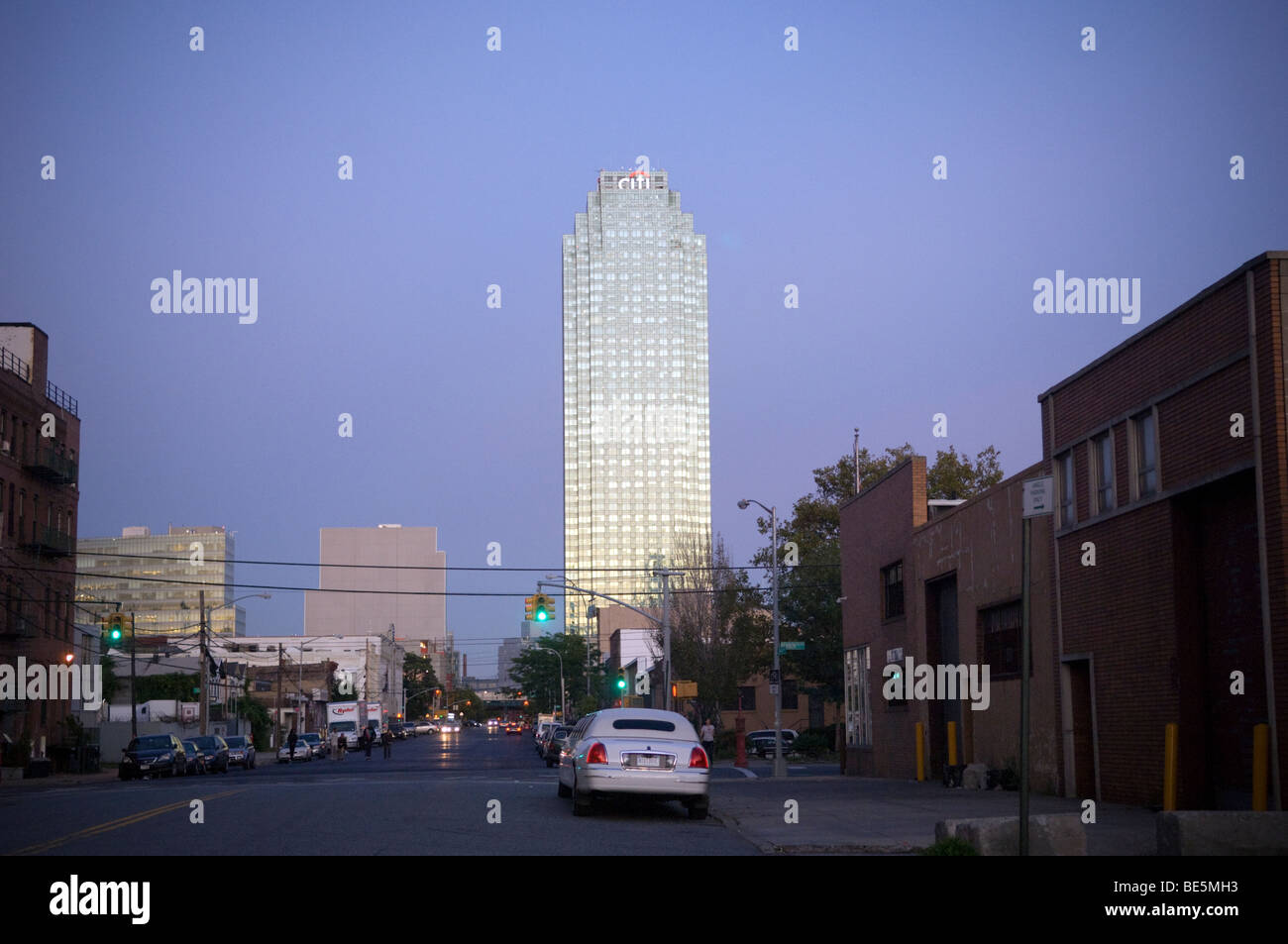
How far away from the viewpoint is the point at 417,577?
192750 mm

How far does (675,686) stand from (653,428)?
11198 cm

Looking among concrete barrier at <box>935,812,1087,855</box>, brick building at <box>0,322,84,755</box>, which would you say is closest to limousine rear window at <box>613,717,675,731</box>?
Answer: concrete barrier at <box>935,812,1087,855</box>

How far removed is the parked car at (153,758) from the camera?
41.7m

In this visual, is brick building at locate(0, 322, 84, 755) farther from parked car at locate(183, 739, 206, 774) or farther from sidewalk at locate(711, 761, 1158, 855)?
sidewalk at locate(711, 761, 1158, 855)

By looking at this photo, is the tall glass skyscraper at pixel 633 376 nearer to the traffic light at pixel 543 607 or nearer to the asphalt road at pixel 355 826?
the traffic light at pixel 543 607

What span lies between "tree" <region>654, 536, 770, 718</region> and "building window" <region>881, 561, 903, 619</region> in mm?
23854

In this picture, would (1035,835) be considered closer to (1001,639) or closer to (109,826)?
(109,826)

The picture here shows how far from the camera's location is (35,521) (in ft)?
176

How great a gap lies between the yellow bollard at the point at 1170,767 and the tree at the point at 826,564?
115 feet

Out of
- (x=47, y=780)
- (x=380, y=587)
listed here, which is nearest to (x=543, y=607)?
(x=47, y=780)

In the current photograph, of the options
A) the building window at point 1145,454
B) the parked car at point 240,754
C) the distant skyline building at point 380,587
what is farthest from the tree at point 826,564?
the distant skyline building at point 380,587

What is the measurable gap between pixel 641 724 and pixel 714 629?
130 feet
